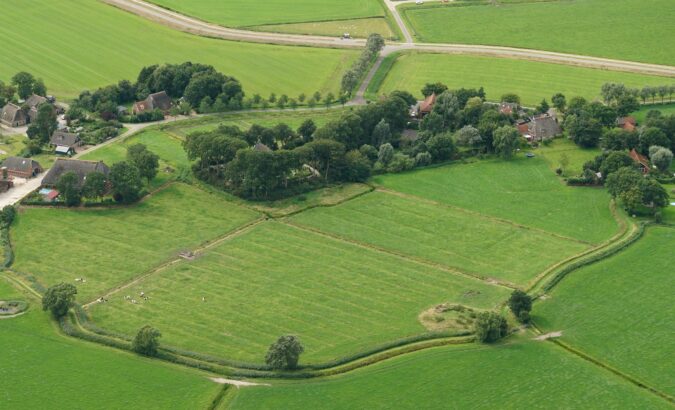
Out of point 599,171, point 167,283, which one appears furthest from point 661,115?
point 167,283

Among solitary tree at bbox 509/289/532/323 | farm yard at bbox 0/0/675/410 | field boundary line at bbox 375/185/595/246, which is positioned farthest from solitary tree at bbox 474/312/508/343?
field boundary line at bbox 375/185/595/246

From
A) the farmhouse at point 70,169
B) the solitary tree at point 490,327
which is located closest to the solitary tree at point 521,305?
the solitary tree at point 490,327

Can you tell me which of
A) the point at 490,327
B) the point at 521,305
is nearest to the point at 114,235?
the point at 490,327

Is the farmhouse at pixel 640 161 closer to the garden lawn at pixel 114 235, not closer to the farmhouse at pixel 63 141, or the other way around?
the garden lawn at pixel 114 235

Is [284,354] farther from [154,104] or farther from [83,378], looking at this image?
[154,104]

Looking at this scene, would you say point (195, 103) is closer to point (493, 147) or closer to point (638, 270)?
point (493, 147)

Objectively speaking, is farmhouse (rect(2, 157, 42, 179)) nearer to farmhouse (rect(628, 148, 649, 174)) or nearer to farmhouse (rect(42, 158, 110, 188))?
farmhouse (rect(42, 158, 110, 188))

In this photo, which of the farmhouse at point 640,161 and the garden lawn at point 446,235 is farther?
the farmhouse at point 640,161
